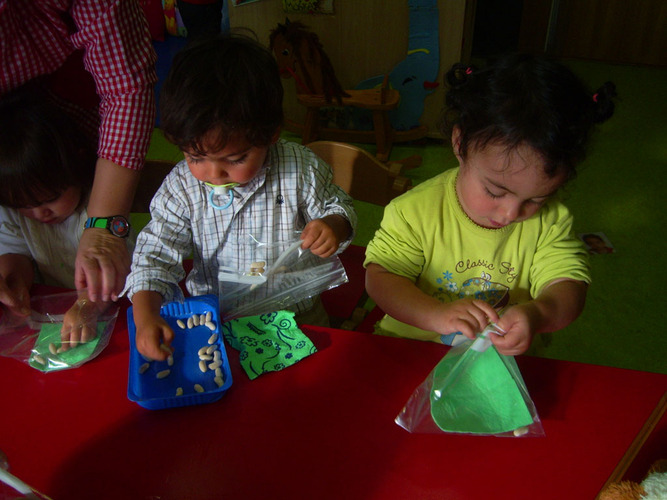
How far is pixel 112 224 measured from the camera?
106 cm

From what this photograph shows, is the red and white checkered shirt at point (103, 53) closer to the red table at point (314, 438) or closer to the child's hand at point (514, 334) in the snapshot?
the red table at point (314, 438)

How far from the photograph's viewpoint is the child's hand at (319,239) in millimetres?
990

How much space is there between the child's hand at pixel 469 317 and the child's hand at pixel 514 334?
0.07 ft

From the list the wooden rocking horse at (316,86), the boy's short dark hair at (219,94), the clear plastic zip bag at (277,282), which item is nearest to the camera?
the boy's short dark hair at (219,94)

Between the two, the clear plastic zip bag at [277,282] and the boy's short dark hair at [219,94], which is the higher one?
the boy's short dark hair at [219,94]

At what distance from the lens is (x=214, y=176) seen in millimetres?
968

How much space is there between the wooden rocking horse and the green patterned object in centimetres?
185

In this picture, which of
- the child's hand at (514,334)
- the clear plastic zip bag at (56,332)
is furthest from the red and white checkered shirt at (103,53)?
the child's hand at (514,334)

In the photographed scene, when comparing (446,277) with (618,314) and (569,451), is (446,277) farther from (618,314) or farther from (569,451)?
(618,314)

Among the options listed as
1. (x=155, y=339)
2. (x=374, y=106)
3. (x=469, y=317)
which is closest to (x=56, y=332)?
(x=155, y=339)

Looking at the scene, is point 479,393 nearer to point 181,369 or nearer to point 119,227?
point 181,369

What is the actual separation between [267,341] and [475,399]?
1.12 ft

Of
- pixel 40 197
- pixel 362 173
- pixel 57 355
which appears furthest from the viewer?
pixel 362 173

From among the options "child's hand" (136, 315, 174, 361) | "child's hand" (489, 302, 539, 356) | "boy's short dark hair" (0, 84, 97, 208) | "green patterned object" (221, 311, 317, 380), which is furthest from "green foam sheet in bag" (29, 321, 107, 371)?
"child's hand" (489, 302, 539, 356)
